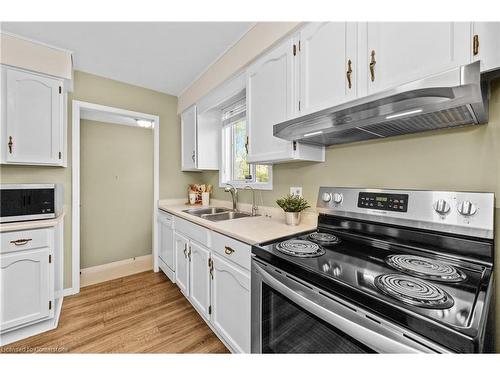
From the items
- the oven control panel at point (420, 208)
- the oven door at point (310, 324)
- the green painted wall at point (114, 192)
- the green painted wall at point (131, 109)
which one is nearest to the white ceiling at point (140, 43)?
the green painted wall at point (131, 109)

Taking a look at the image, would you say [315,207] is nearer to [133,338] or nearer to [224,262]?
[224,262]

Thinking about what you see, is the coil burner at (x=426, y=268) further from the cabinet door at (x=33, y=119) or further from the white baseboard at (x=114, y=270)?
the white baseboard at (x=114, y=270)

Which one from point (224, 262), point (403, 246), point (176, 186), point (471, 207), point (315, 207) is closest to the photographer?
point (471, 207)

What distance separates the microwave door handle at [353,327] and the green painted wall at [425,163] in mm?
689

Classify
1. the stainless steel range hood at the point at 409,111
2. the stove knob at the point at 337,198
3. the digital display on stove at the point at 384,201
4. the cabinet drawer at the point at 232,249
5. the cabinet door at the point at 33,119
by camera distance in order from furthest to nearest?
the cabinet door at the point at 33,119, the stove knob at the point at 337,198, the cabinet drawer at the point at 232,249, the digital display on stove at the point at 384,201, the stainless steel range hood at the point at 409,111

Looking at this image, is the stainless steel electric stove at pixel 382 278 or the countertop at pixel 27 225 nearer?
the stainless steel electric stove at pixel 382 278

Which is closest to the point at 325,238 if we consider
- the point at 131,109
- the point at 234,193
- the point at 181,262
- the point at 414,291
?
the point at 414,291

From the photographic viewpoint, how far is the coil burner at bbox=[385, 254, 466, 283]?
76 centimetres

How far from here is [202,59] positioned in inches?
86.2

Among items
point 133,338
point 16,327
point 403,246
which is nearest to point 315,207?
point 403,246

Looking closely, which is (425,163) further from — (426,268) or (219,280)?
(219,280)

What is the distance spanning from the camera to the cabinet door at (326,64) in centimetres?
109

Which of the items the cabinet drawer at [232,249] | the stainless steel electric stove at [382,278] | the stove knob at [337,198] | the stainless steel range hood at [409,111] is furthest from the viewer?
the stove knob at [337,198]
